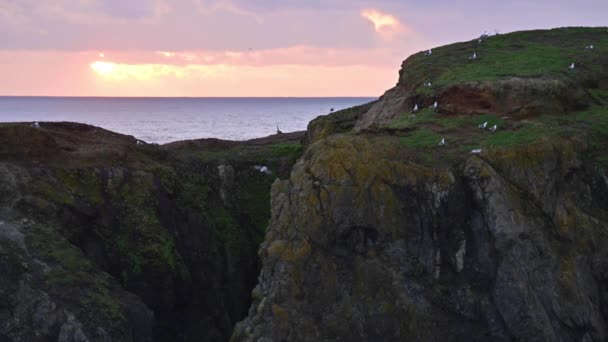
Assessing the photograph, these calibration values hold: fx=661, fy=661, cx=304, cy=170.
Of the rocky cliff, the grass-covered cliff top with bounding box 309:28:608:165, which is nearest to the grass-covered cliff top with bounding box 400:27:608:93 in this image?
the grass-covered cliff top with bounding box 309:28:608:165

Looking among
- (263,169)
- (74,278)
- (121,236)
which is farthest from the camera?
(263,169)

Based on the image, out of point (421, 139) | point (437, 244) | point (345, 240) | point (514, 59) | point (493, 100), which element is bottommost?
point (437, 244)

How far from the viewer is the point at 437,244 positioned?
20000mm

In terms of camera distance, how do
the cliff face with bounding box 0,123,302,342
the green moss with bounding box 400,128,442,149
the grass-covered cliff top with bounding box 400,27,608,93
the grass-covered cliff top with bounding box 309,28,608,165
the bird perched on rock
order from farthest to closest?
the bird perched on rock, the grass-covered cliff top with bounding box 400,27,608,93, the grass-covered cliff top with bounding box 309,28,608,165, the green moss with bounding box 400,128,442,149, the cliff face with bounding box 0,123,302,342

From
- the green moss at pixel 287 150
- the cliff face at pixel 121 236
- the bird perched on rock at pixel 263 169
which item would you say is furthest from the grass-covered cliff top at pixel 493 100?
the cliff face at pixel 121 236

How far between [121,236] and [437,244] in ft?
35.0

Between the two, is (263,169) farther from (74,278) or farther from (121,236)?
(74,278)

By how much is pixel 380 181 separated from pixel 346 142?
1911 mm

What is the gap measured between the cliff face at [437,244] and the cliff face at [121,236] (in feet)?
14.9

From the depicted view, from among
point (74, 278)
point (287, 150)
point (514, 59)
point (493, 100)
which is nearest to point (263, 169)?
point (287, 150)

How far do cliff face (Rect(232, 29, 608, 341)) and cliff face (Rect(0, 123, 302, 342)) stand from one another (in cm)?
453

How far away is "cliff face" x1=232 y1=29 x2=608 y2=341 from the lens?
19047 mm

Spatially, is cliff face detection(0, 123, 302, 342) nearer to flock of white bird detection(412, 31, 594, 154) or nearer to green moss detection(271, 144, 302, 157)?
green moss detection(271, 144, 302, 157)

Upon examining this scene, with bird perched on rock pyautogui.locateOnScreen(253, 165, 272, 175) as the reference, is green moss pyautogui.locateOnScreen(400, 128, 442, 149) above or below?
above
